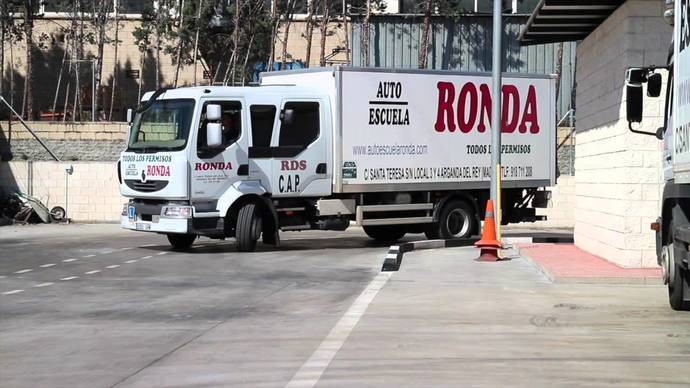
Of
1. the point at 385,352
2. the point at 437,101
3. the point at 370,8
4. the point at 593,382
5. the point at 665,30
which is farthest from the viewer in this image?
the point at 370,8

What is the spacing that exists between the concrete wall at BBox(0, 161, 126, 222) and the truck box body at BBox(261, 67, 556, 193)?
10514mm

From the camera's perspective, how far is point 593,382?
7.88m

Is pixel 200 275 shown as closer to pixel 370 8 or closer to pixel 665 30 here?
pixel 665 30

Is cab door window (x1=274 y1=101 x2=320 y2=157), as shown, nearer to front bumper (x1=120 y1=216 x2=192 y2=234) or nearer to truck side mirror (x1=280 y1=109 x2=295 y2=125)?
truck side mirror (x1=280 y1=109 x2=295 y2=125)

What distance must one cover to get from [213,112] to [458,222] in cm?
660

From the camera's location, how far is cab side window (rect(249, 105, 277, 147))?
19.8 metres

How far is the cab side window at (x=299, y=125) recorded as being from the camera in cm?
2017

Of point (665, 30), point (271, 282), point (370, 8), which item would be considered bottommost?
point (271, 282)

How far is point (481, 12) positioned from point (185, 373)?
35269mm

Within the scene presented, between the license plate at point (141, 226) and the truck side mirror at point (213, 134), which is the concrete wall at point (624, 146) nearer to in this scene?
the truck side mirror at point (213, 134)

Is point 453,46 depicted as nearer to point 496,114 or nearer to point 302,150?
point 302,150

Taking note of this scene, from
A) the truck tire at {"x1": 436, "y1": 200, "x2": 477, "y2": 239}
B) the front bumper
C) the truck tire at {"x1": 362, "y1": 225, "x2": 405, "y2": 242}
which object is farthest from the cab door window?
the truck tire at {"x1": 436, "y1": 200, "x2": 477, "y2": 239}

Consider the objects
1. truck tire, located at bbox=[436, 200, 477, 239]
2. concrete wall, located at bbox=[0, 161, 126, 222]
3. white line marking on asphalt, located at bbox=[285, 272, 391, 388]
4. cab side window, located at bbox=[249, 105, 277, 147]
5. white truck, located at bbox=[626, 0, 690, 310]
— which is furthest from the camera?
concrete wall, located at bbox=[0, 161, 126, 222]

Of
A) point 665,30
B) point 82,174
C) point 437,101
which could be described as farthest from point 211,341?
point 82,174
